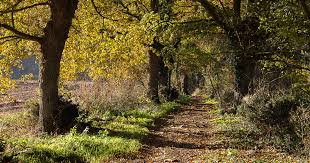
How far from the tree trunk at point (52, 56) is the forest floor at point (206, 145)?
3.34 meters

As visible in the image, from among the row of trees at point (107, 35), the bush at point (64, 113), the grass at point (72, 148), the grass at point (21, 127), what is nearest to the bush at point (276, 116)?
the row of trees at point (107, 35)

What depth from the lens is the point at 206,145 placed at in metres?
12.9

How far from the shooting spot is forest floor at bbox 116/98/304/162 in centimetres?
1069

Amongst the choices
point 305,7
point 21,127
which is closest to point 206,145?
point 305,7

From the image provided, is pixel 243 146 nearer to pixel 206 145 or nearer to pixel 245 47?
pixel 206 145

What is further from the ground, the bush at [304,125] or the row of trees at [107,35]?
the row of trees at [107,35]

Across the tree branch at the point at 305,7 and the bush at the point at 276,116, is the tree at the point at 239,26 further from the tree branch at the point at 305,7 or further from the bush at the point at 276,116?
the tree branch at the point at 305,7

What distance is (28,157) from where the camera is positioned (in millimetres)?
9219

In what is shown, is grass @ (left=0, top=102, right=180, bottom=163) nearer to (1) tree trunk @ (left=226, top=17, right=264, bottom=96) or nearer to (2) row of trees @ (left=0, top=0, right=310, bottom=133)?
(2) row of trees @ (left=0, top=0, right=310, bottom=133)

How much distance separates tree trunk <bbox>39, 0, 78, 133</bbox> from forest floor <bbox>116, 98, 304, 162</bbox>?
3.34 metres

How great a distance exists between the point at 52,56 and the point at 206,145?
5.84m

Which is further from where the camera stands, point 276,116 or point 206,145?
point 276,116

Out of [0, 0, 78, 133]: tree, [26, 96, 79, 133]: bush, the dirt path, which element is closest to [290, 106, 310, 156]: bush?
the dirt path

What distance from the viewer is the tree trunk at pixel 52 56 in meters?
13.1
